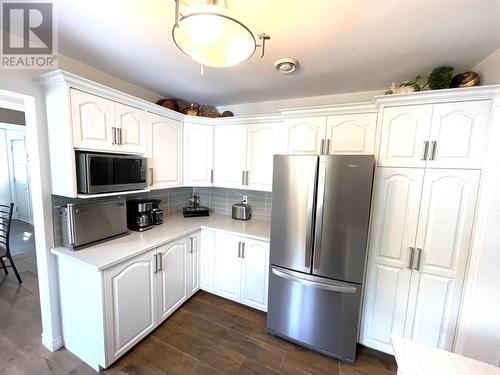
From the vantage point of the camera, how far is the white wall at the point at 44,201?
1454 mm

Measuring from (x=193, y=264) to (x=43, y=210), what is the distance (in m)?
1.45

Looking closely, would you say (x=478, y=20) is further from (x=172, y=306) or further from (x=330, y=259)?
(x=172, y=306)

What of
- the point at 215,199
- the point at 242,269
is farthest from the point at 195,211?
the point at 242,269

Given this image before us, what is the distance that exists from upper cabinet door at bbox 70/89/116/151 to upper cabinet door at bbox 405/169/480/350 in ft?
8.32

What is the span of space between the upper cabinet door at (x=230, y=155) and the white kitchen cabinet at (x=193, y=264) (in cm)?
76

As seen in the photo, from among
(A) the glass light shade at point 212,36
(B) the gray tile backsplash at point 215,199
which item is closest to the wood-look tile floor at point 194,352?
(B) the gray tile backsplash at point 215,199

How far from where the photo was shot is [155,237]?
200 cm

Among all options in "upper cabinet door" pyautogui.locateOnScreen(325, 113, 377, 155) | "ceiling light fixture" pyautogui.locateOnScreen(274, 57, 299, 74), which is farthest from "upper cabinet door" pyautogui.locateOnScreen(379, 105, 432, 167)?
"ceiling light fixture" pyautogui.locateOnScreen(274, 57, 299, 74)

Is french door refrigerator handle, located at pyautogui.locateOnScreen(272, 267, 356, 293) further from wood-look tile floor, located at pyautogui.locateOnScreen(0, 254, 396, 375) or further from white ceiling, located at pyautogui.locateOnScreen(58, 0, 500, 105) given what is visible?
white ceiling, located at pyautogui.locateOnScreen(58, 0, 500, 105)

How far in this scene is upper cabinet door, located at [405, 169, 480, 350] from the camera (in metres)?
1.49

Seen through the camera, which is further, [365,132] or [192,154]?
[192,154]

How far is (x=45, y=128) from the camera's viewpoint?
5.14ft

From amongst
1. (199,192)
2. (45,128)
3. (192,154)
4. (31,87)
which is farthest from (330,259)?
(31,87)

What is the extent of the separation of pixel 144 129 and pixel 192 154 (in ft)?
2.26
